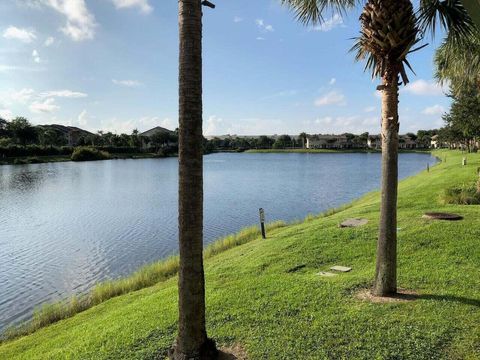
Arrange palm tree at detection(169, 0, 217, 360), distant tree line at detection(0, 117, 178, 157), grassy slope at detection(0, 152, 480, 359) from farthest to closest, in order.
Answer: distant tree line at detection(0, 117, 178, 157)
grassy slope at detection(0, 152, 480, 359)
palm tree at detection(169, 0, 217, 360)

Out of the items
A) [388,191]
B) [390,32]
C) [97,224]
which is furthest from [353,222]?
[97,224]

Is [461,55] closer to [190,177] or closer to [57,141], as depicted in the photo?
[190,177]

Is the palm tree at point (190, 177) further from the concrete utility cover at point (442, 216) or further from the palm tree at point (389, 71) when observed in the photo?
the concrete utility cover at point (442, 216)

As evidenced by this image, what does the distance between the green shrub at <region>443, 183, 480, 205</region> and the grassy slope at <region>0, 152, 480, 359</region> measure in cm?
489

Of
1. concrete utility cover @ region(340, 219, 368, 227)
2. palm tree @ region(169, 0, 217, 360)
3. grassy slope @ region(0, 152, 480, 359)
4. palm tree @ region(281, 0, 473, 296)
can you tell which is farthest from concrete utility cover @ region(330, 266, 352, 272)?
palm tree @ region(169, 0, 217, 360)

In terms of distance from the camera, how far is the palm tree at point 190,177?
15.9 ft

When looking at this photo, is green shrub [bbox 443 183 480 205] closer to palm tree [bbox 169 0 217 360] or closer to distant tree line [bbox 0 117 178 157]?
palm tree [bbox 169 0 217 360]

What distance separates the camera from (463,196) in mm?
15953

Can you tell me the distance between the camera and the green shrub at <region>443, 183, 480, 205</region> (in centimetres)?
1570

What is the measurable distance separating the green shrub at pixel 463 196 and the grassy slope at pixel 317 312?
16.1ft

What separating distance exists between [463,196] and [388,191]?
427 inches

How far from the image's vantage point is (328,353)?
206 inches

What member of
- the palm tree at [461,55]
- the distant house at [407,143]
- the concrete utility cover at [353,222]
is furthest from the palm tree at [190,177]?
the distant house at [407,143]

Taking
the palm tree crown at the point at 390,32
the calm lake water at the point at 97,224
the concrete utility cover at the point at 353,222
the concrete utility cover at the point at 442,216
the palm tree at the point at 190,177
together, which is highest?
the palm tree crown at the point at 390,32
